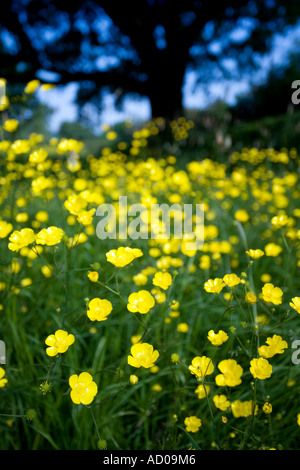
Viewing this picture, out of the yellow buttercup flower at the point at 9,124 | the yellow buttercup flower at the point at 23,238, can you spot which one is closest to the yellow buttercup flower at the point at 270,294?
the yellow buttercup flower at the point at 23,238

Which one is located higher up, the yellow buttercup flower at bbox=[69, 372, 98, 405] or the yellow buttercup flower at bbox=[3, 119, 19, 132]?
the yellow buttercup flower at bbox=[3, 119, 19, 132]

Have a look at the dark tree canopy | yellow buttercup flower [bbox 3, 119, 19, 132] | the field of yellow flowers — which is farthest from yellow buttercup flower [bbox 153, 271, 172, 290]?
the dark tree canopy

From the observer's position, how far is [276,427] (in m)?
0.96

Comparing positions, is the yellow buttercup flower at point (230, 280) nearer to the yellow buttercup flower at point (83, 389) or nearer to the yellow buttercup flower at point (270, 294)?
the yellow buttercup flower at point (270, 294)

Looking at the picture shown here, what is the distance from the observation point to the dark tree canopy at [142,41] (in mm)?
6629

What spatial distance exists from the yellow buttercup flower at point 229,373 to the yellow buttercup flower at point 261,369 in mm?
67

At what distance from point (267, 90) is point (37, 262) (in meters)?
11.9

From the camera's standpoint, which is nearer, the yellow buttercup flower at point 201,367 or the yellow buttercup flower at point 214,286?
the yellow buttercup flower at point 201,367

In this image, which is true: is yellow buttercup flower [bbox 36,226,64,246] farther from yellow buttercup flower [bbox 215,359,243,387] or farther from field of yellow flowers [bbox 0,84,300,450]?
yellow buttercup flower [bbox 215,359,243,387]

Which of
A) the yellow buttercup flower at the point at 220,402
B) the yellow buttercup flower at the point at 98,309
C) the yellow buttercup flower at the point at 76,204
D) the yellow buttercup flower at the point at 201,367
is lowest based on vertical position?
the yellow buttercup flower at the point at 220,402

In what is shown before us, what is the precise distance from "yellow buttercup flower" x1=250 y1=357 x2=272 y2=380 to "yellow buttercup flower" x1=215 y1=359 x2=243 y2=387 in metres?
0.07

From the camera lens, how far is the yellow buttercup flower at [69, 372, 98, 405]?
2.40 feet

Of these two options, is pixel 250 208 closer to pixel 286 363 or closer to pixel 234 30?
pixel 286 363
